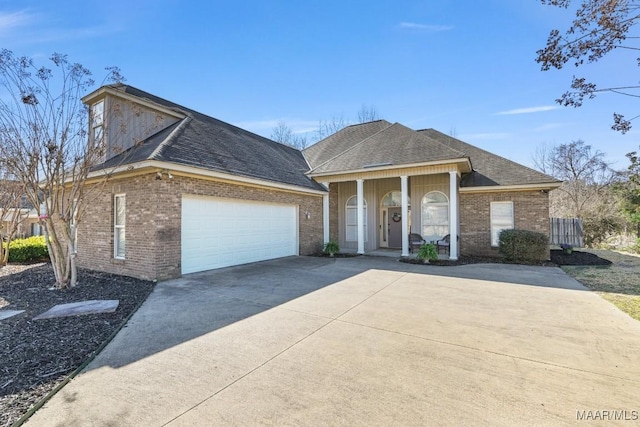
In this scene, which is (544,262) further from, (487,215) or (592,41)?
(592,41)

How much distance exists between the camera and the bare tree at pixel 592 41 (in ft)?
14.5

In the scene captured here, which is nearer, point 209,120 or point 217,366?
point 217,366

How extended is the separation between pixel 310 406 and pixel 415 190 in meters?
12.3

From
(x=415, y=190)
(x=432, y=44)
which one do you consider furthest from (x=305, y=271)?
(x=432, y=44)

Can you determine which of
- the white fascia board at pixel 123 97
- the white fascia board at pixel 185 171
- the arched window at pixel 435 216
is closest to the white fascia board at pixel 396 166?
the arched window at pixel 435 216

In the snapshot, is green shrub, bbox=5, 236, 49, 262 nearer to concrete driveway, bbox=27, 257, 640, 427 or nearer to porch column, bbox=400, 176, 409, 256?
concrete driveway, bbox=27, 257, 640, 427

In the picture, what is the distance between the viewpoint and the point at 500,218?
1227cm

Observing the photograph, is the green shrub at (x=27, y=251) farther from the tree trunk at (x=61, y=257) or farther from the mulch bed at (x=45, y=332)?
the tree trunk at (x=61, y=257)

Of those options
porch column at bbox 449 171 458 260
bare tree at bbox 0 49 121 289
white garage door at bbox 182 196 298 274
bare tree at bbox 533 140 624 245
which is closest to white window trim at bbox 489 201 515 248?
porch column at bbox 449 171 458 260

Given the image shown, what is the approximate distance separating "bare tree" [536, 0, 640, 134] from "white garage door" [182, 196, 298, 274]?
27.1 feet

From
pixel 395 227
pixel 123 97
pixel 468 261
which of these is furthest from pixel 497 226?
pixel 123 97

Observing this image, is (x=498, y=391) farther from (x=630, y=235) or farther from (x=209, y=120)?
(x=630, y=235)

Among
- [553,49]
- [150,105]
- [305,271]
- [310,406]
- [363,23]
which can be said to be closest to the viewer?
[310,406]

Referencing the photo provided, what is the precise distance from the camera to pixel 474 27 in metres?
9.02
